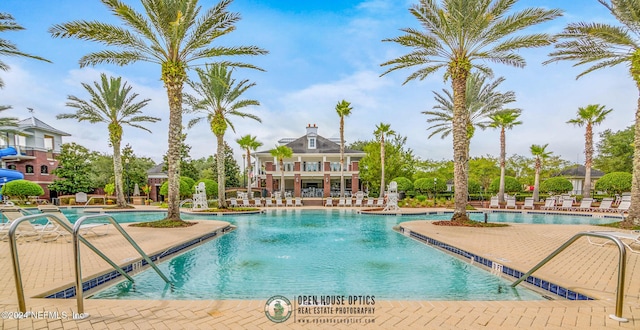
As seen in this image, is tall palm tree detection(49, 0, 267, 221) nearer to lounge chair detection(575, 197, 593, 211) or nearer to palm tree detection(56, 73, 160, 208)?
palm tree detection(56, 73, 160, 208)

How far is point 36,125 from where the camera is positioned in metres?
37.4

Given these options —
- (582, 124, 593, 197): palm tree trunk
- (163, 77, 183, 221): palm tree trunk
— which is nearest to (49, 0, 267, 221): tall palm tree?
(163, 77, 183, 221): palm tree trunk

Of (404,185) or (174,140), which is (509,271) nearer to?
(174,140)

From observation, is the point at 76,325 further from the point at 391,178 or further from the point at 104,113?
the point at 391,178

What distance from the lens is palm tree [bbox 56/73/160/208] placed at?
74.1 ft

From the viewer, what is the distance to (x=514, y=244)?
8.78 meters

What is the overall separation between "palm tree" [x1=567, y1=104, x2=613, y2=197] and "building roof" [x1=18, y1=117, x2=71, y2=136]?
191 feet

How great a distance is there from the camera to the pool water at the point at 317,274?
5.52m

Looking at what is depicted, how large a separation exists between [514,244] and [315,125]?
3194 cm

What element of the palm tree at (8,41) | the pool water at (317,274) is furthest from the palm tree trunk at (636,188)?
the palm tree at (8,41)

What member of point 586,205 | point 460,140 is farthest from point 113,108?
point 586,205

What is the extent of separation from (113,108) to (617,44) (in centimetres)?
3020

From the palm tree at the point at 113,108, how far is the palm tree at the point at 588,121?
119 feet

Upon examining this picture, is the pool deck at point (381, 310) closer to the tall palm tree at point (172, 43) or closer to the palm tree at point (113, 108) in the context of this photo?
the tall palm tree at point (172, 43)
